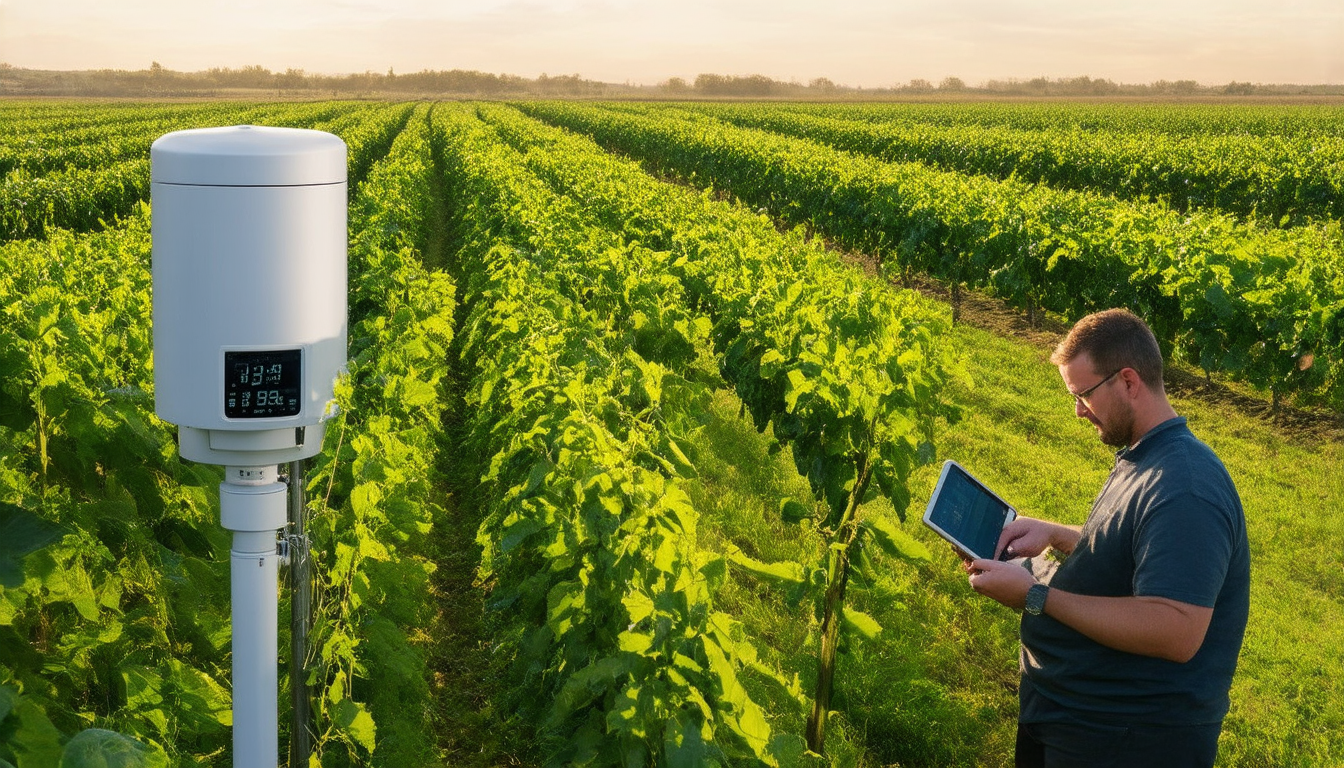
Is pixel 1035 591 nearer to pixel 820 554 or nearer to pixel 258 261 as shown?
pixel 820 554

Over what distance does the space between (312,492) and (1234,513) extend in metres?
3.36

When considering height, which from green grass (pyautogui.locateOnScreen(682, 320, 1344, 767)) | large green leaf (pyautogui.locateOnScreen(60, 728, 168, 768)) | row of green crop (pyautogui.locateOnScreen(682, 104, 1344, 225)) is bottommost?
green grass (pyautogui.locateOnScreen(682, 320, 1344, 767))

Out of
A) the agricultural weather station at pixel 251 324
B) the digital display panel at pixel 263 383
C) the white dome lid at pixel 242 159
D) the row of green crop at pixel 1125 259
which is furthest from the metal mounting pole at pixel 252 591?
the row of green crop at pixel 1125 259

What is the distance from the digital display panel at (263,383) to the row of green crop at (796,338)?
123cm

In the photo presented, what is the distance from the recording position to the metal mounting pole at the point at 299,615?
2795 mm

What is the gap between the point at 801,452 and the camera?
5477 millimetres

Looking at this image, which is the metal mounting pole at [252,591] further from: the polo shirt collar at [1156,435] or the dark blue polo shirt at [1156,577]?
the polo shirt collar at [1156,435]

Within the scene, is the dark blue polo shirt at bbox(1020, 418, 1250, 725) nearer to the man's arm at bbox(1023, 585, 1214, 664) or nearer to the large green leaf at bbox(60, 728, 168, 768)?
the man's arm at bbox(1023, 585, 1214, 664)

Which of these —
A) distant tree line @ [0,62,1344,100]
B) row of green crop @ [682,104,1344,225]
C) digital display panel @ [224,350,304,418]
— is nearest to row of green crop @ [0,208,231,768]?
digital display panel @ [224,350,304,418]

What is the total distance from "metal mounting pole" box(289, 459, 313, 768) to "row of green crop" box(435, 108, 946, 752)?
883 millimetres

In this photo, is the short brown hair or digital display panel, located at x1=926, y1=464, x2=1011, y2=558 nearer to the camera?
the short brown hair

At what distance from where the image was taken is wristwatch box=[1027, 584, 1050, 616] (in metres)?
3.02

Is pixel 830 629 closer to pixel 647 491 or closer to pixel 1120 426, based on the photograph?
pixel 647 491

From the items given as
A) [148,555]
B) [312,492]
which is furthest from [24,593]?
[312,492]
